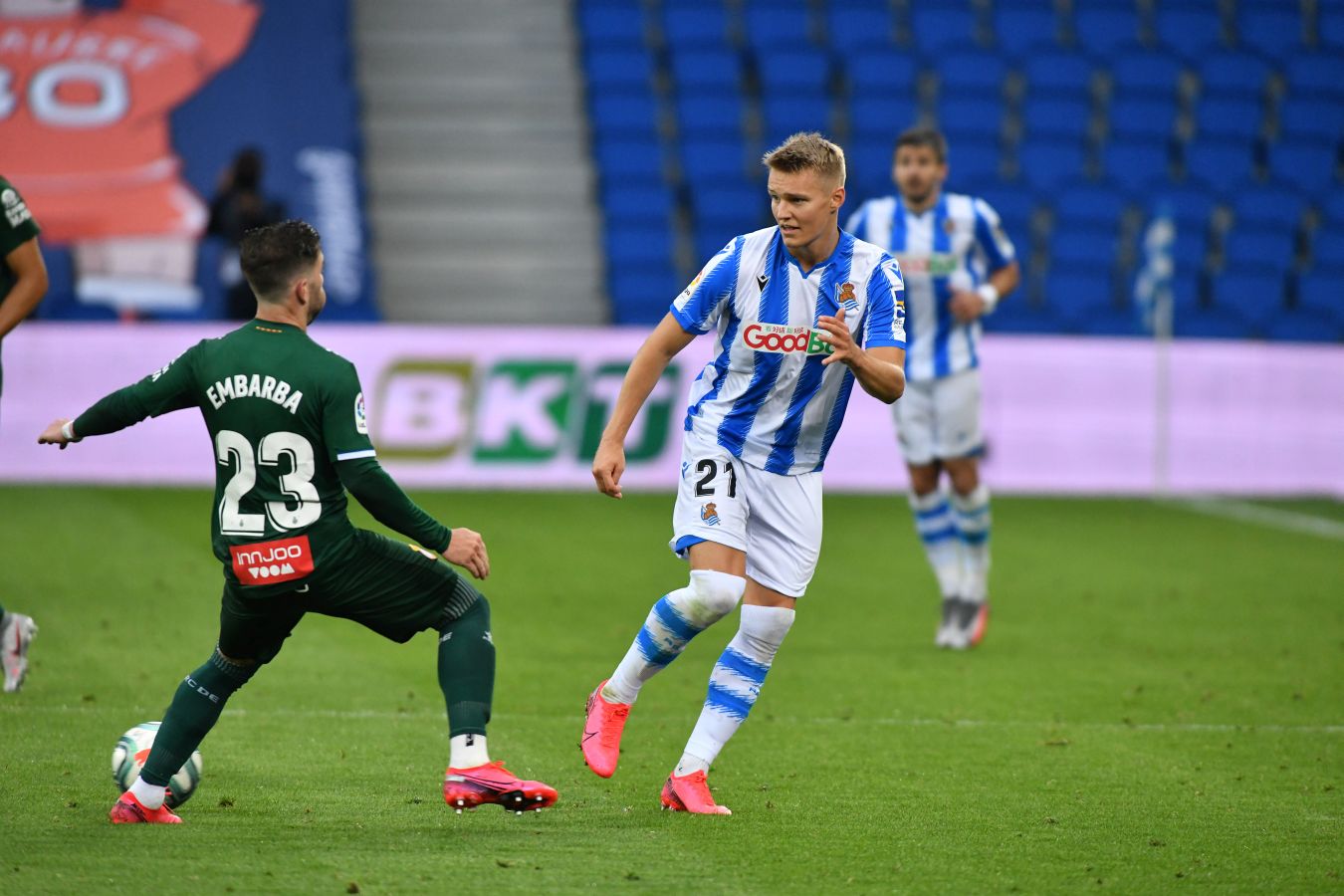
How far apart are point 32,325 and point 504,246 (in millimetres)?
5492

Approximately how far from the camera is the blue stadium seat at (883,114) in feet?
63.4

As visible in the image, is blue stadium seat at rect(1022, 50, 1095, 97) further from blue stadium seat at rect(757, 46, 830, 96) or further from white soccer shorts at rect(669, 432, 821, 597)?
white soccer shorts at rect(669, 432, 821, 597)

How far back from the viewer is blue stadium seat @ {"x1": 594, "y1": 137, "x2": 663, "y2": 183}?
1902 centimetres

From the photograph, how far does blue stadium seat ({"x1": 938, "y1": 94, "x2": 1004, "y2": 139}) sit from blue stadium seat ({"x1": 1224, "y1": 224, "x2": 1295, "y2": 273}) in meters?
2.72

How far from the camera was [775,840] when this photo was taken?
5043 millimetres

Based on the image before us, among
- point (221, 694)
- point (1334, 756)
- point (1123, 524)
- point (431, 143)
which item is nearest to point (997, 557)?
point (1123, 524)

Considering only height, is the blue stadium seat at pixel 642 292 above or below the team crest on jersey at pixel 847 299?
below

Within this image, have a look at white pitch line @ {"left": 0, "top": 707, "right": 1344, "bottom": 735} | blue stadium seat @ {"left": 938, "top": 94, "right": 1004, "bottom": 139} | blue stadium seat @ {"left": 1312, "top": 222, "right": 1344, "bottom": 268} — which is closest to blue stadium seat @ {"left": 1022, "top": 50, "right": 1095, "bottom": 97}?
blue stadium seat @ {"left": 938, "top": 94, "right": 1004, "bottom": 139}

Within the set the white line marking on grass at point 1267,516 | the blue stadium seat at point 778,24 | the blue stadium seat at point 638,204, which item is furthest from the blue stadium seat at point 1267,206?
the blue stadium seat at point 638,204

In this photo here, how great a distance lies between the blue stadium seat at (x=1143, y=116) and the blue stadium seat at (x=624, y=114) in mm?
5091

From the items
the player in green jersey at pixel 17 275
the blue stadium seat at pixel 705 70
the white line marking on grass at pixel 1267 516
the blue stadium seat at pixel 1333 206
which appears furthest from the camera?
the blue stadium seat at pixel 705 70

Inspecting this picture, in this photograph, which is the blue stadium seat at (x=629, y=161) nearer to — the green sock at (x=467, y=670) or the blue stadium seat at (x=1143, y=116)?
the blue stadium seat at (x=1143, y=116)

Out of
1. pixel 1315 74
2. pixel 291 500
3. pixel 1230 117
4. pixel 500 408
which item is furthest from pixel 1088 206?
pixel 291 500

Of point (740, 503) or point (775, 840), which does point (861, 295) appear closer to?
point (740, 503)
